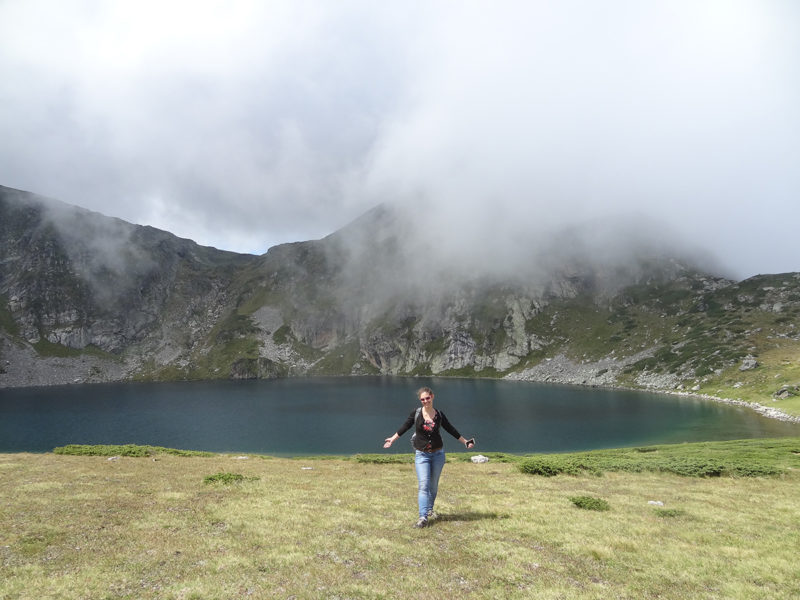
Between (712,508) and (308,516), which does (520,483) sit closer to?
(712,508)

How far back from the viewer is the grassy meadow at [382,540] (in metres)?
10.6

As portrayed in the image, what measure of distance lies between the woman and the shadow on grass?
1384 mm

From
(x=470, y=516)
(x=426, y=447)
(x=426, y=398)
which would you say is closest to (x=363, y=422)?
(x=470, y=516)

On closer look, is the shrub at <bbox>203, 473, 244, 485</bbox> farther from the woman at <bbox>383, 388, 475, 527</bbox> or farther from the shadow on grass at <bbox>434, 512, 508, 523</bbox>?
the woman at <bbox>383, 388, 475, 527</bbox>

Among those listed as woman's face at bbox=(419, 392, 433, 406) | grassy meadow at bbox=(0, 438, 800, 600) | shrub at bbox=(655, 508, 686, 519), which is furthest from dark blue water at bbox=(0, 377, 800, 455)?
woman's face at bbox=(419, 392, 433, 406)

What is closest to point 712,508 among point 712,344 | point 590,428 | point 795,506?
point 795,506

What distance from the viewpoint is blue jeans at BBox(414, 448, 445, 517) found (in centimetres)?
1595

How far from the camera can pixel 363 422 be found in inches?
4227

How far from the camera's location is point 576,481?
1125 inches

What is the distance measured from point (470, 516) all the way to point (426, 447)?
4.41 meters

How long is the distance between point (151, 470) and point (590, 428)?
3569 inches

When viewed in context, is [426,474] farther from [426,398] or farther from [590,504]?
[590,504]

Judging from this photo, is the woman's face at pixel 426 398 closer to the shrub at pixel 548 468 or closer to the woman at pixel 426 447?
the woman at pixel 426 447

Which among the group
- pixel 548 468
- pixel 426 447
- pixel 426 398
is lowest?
pixel 548 468
